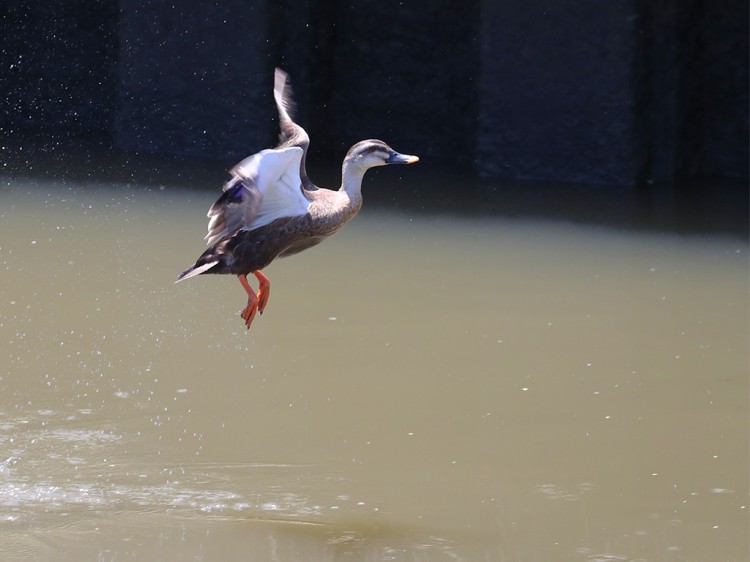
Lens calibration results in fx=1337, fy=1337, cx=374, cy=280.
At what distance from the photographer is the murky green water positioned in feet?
13.5

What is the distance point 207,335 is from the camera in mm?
5887

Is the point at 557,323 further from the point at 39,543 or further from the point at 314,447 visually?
the point at 39,543

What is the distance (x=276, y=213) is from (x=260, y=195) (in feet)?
0.71

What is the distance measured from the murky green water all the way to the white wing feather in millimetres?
672

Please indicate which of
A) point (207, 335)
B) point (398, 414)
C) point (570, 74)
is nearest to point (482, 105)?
point (570, 74)

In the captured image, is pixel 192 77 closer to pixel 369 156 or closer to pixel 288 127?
pixel 288 127

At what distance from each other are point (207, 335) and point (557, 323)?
1590 mm

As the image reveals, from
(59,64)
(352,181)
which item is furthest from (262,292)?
(59,64)

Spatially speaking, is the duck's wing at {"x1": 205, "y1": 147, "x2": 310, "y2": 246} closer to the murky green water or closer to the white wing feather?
the white wing feather

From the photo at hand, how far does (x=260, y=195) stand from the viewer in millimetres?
5051

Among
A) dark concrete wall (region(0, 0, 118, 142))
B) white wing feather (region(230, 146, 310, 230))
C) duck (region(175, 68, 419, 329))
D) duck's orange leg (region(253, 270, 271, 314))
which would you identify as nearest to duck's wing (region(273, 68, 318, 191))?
duck (region(175, 68, 419, 329))

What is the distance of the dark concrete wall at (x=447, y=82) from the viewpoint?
921 centimetres

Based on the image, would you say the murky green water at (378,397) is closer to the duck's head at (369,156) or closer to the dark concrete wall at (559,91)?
the duck's head at (369,156)

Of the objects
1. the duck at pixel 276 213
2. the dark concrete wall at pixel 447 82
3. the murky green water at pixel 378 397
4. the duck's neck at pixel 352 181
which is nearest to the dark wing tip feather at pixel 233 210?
the duck at pixel 276 213
